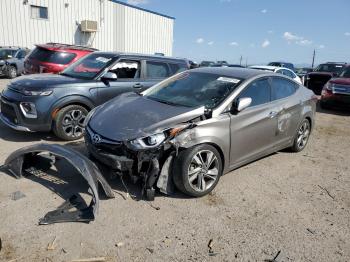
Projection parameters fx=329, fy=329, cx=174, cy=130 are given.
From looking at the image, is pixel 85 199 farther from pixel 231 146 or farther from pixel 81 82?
pixel 81 82

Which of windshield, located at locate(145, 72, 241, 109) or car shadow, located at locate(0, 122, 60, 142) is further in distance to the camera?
car shadow, located at locate(0, 122, 60, 142)

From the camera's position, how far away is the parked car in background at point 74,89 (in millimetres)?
5602

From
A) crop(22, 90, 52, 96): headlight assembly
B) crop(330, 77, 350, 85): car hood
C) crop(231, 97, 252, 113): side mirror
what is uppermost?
crop(330, 77, 350, 85): car hood

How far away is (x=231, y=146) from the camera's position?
171 inches

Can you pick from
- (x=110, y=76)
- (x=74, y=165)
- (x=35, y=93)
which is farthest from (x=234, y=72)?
(x=35, y=93)

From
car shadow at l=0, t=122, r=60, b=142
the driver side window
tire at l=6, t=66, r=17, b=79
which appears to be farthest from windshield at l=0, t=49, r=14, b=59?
the driver side window

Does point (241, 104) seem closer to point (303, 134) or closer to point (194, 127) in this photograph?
point (194, 127)

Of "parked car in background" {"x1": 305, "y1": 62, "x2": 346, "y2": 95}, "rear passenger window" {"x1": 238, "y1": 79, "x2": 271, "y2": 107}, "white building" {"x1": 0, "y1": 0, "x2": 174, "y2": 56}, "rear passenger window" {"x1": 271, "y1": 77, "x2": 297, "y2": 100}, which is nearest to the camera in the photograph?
"rear passenger window" {"x1": 238, "y1": 79, "x2": 271, "y2": 107}

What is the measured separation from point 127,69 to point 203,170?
135 inches

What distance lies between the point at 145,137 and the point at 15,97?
313 cm

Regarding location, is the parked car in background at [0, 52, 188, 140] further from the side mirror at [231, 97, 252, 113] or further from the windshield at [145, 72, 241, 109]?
the side mirror at [231, 97, 252, 113]

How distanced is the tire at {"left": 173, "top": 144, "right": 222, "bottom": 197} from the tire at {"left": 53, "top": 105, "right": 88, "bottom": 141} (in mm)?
2834

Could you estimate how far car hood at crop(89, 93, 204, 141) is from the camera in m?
3.87

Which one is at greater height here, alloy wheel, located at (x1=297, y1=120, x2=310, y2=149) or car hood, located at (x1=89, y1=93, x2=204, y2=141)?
car hood, located at (x1=89, y1=93, x2=204, y2=141)
